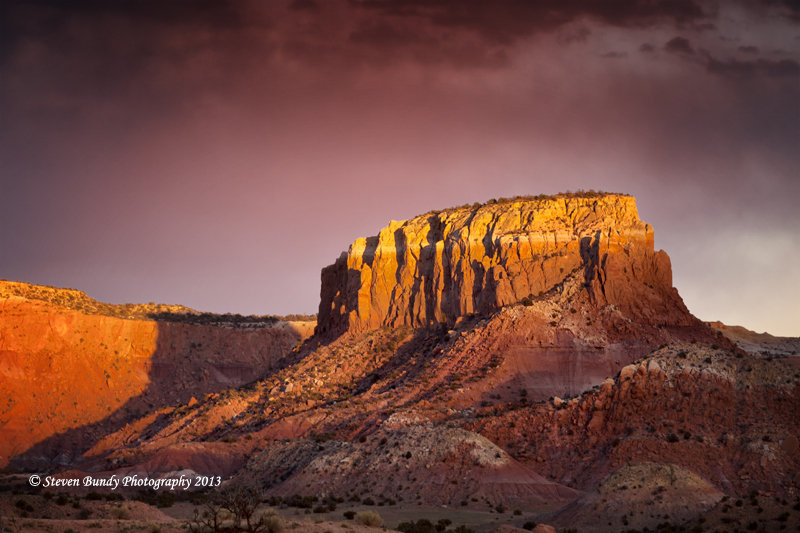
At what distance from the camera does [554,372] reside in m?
59.6

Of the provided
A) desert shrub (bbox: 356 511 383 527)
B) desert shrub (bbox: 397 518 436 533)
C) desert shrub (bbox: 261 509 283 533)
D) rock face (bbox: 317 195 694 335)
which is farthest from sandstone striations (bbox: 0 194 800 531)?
desert shrub (bbox: 261 509 283 533)

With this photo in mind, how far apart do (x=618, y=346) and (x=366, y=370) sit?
20.2m

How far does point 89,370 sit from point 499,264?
50.7 m

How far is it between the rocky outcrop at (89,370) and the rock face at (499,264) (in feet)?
75.8

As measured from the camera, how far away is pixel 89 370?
93938mm

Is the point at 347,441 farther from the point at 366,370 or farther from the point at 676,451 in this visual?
the point at 676,451

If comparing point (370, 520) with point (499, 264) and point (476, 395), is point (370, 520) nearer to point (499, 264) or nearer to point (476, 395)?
point (476, 395)

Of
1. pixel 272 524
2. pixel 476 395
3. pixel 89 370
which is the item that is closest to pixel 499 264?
pixel 476 395

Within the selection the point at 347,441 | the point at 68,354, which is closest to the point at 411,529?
the point at 347,441

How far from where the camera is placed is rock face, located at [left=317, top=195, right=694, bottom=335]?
63938 millimetres

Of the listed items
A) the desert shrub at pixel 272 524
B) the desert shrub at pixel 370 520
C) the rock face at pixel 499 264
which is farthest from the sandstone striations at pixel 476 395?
the desert shrub at pixel 272 524

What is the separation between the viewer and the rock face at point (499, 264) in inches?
2517

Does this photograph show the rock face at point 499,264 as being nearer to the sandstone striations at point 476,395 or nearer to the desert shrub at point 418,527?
the sandstone striations at point 476,395

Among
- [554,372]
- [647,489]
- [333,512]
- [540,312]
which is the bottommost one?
[333,512]
